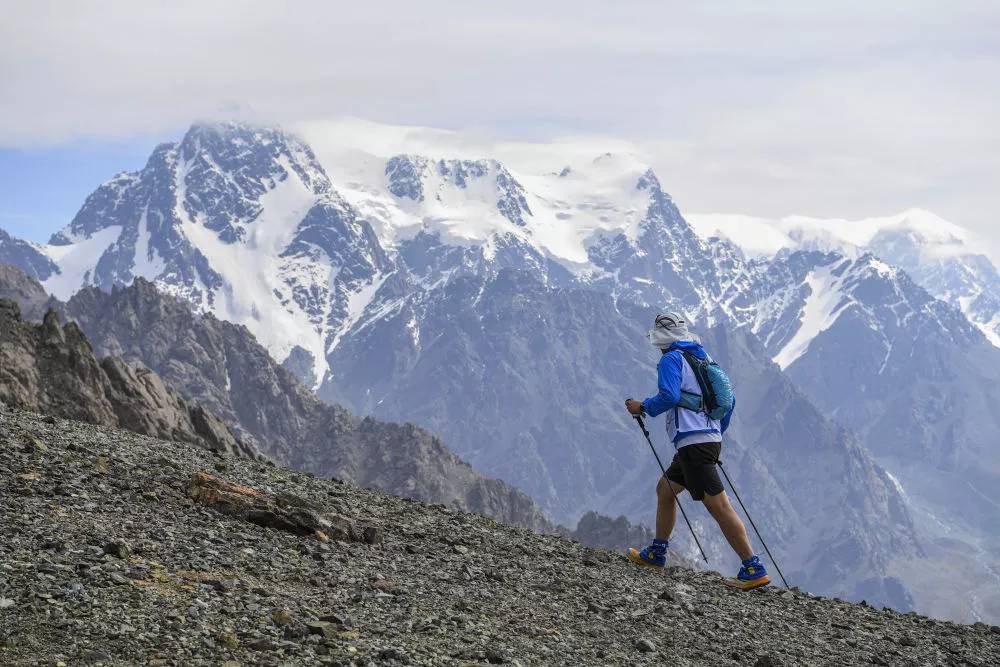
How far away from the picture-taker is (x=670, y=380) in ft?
60.3

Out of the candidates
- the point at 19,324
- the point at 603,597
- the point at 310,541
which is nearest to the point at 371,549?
the point at 310,541

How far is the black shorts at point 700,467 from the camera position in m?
18.5

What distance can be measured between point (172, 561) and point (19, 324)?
161 ft

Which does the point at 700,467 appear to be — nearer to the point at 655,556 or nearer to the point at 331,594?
the point at 655,556

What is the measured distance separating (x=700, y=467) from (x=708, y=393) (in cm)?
109

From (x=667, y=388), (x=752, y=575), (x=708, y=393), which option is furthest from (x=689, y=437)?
(x=752, y=575)

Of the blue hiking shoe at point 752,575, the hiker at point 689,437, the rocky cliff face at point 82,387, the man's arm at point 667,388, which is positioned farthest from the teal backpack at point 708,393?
the rocky cliff face at point 82,387

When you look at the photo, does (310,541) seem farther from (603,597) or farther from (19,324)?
(19,324)

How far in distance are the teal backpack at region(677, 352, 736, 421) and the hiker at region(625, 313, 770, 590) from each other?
0.02m

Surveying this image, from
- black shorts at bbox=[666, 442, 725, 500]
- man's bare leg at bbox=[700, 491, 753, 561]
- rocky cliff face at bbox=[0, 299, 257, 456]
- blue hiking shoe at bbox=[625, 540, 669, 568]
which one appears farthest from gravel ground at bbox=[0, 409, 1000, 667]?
rocky cliff face at bbox=[0, 299, 257, 456]

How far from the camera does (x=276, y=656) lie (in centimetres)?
1135

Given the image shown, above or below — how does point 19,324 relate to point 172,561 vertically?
above

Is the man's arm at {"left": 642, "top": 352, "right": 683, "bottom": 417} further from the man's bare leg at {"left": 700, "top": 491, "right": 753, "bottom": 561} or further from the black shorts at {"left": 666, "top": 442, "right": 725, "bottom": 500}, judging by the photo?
the man's bare leg at {"left": 700, "top": 491, "right": 753, "bottom": 561}

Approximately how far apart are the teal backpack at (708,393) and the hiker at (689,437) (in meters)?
0.02
